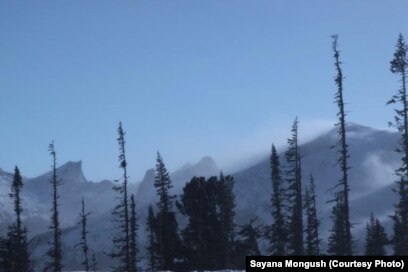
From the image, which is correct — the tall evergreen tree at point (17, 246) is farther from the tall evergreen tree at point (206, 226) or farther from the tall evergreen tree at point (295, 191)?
the tall evergreen tree at point (295, 191)

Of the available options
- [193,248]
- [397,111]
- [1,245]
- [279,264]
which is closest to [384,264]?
[279,264]

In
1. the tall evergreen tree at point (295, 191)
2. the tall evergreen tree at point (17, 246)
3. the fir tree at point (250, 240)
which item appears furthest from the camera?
the tall evergreen tree at point (17, 246)

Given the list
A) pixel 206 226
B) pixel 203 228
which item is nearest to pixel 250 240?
pixel 206 226

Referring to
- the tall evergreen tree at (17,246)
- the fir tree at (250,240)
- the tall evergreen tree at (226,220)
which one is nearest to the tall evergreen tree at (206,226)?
the tall evergreen tree at (226,220)

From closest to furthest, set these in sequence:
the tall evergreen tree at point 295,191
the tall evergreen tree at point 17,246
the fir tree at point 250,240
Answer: the tall evergreen tree at point 295,191 < the fir tree at point 250,240 < the tall evergreen tree at point 17,246

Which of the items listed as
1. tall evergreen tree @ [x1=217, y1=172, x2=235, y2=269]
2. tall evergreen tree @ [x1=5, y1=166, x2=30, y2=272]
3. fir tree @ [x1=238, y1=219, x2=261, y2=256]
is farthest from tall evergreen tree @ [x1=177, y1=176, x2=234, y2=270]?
tall evergreen tree @ [x1=5, y1=166, x2=30, y2=272]

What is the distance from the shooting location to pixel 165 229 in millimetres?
64625

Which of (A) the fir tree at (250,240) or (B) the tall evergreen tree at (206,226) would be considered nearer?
(B) the tall evergreen tree at (206,226)

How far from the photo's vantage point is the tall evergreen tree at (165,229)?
204ft

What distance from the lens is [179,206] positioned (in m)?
63.1

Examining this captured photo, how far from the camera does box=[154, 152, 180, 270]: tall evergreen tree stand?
62.1 metres

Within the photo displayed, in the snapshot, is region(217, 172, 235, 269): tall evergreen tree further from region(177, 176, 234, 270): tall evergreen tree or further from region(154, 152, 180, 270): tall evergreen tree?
region(154, 152, 180, 270): tall evergreen tree

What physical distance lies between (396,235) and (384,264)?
5020cm

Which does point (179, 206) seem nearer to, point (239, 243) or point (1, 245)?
point (239, 243)
